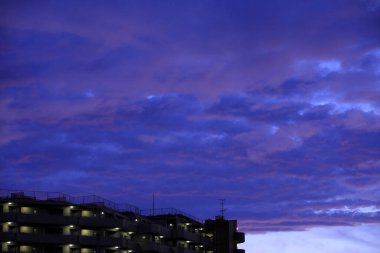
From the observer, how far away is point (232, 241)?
191625 millimetres

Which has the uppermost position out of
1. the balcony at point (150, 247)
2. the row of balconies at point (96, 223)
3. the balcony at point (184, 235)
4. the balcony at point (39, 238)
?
the row of balconies at point (96, 223)

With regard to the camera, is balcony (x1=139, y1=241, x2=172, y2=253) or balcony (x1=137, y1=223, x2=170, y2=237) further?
balcony (x1=137, y1=223, x2=170, y2=237)

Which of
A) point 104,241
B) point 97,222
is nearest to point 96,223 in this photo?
point 97,222

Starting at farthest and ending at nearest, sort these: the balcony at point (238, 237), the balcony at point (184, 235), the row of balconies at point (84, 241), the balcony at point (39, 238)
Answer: the balcony at point (238, 237), the balcony at point (184, 235), the row of balconies at point (84, 241), the balcony at point (39, 238)

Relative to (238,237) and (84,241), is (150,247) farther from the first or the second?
(238,237)

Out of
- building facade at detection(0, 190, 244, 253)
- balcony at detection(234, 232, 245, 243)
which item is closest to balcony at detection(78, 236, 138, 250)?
building facade at detection(0, 190, 244, 253)

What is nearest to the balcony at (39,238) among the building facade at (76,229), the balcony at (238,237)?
the building facade at (76,229)

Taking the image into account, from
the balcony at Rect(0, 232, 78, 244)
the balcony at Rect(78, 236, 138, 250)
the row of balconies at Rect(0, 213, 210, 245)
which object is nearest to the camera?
the balcony at Rect(0, 232, 78, 244)

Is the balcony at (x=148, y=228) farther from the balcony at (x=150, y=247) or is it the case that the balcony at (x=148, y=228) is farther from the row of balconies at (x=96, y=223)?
the balcony at (x=150, y=247)

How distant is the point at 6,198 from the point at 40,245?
10949 millimetres

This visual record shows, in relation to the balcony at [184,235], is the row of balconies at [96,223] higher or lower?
higher

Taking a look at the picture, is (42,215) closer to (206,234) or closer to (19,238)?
(19,238)

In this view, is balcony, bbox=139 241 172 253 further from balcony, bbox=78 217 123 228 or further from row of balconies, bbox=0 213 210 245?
balcony, bbox=78 217 123 228

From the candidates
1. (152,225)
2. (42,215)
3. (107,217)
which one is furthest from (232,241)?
(42,215)
